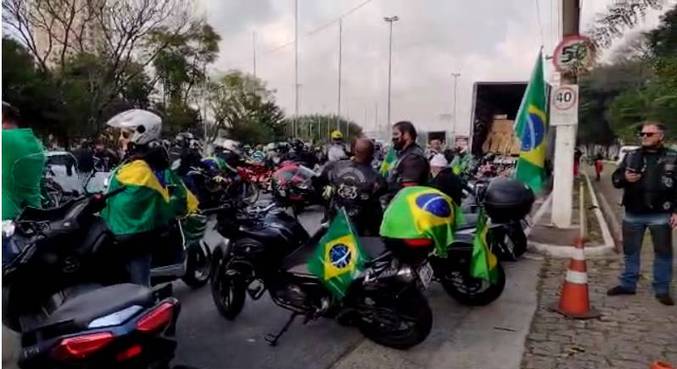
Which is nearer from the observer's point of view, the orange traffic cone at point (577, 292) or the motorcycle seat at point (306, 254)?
the motorcycle seat at point (306, 254)

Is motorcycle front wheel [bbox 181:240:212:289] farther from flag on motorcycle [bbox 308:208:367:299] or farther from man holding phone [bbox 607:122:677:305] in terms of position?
man holding phone [bbox 607:122:677:305]

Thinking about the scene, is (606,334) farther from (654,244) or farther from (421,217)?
(421,217)

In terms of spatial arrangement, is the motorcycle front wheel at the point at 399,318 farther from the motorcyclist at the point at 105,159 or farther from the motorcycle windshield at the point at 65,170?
the motorcyclist at the point at 105,159

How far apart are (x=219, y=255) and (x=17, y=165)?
1.66 m

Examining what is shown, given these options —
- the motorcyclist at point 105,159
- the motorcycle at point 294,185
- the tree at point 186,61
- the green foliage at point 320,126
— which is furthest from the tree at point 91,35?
the green foliage at point 320,126

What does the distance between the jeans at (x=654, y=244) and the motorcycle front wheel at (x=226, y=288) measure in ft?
11.4

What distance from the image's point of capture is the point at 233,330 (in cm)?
468

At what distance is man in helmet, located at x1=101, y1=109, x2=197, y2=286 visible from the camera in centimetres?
346

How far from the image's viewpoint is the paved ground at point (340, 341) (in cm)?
404

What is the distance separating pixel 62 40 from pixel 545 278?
2480cm

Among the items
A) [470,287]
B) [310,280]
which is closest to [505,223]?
[470,287]

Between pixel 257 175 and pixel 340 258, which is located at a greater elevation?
pixel 340 258

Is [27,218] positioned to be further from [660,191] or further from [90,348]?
[660,191]

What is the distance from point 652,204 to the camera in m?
5.18
